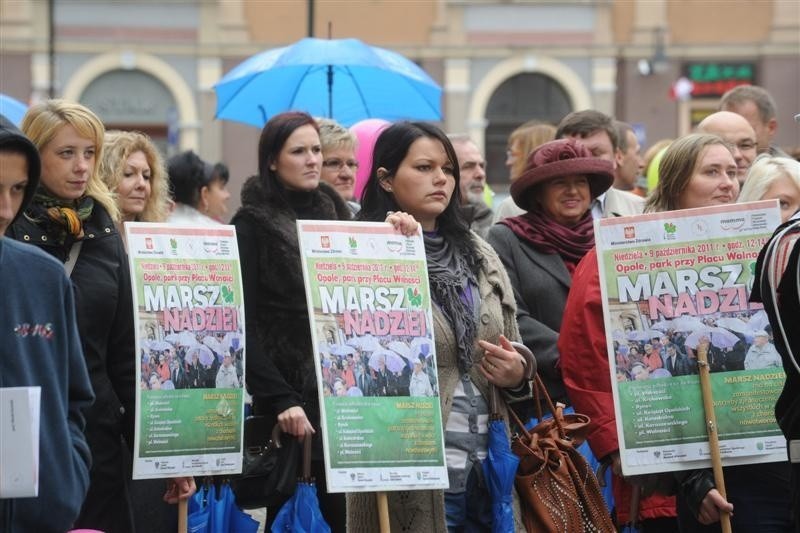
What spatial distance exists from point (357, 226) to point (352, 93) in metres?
5.76

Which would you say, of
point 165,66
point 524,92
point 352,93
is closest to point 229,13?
point 165,66

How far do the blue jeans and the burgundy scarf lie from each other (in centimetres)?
120

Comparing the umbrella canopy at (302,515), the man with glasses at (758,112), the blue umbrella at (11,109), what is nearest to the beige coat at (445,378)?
the umbrella canopy at (302,515)

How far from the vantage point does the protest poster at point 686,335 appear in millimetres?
4562

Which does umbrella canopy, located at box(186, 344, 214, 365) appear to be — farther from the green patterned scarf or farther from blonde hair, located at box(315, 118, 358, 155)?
blonde hair, located at box(315, 118, 358, 155)

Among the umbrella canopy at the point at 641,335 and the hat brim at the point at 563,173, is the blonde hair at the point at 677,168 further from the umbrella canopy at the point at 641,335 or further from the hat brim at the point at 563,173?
the umbrella canopy at the point at 641,335

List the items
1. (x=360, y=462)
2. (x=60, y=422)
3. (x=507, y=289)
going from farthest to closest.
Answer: (x=507, y=289)
(x=360, y=462)
(x=60, y=422)

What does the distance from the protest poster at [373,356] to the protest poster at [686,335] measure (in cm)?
59

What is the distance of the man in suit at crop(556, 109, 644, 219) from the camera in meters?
6.89

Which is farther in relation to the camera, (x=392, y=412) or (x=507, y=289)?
(x=507, y=289)

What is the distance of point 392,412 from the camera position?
4.42 metres

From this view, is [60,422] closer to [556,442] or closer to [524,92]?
[556,442]

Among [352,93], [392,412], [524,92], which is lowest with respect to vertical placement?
[392,412]

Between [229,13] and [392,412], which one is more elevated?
[229,13]
